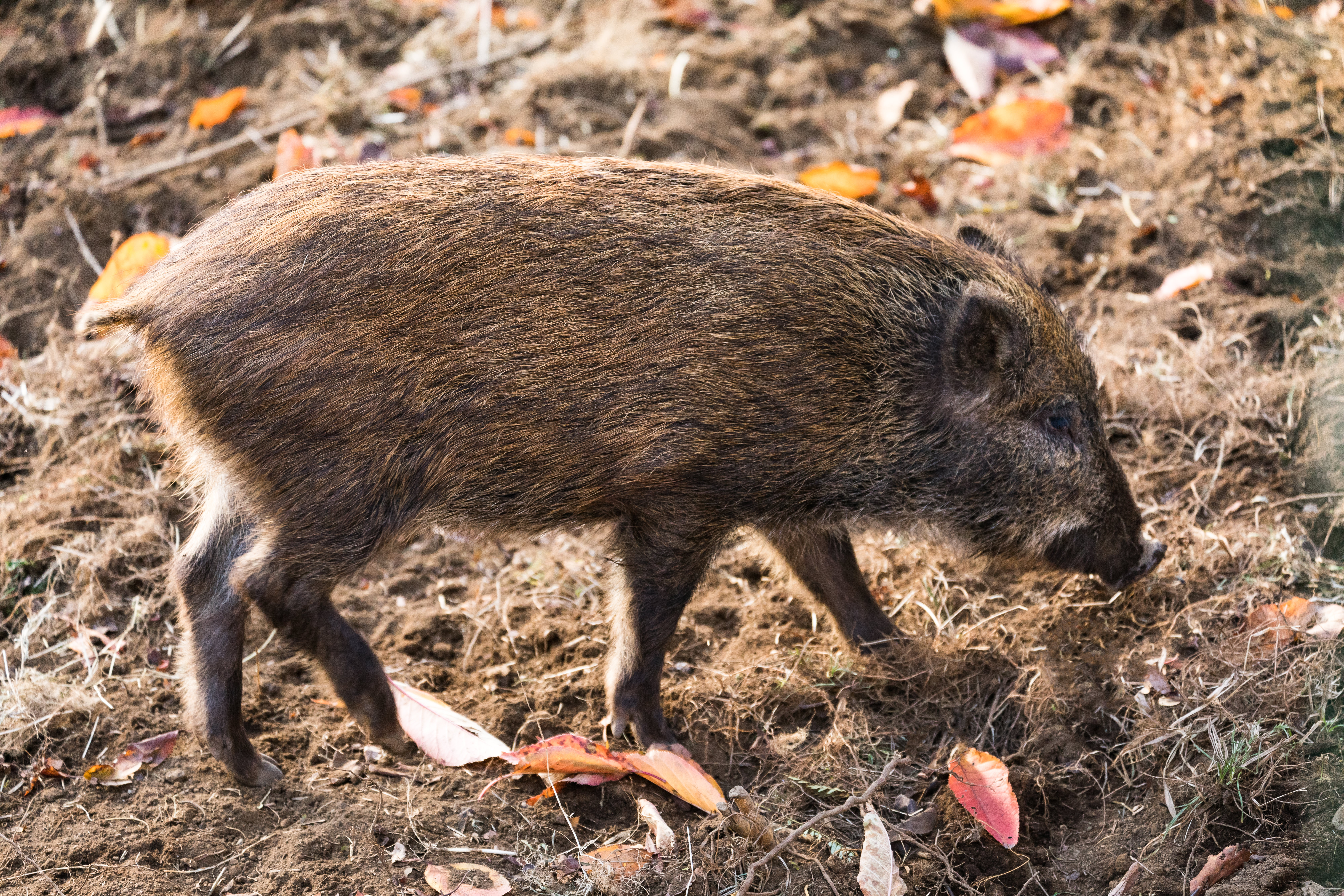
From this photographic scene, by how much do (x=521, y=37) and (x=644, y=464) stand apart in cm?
405

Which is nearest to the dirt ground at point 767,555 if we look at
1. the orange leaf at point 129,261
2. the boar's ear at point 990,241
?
the orange leaf at point 129,261

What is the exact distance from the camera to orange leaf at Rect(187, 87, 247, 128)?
226 inches

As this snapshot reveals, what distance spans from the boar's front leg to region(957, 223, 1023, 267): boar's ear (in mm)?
1313

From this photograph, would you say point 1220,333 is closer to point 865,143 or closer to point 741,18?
point 865,143

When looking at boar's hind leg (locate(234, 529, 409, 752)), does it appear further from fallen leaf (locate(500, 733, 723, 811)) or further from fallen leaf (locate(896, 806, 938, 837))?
fallen leaf (locate(896, 806, 938, 837))

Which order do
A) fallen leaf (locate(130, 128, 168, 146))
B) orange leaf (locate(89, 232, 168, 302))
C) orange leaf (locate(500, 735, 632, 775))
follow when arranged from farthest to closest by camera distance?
fallen leaf (locate(130, 128, 168, 146))
orange leaf (locate(89, 232, 168, 302))
orange leaf (locate(500, 735, 632, 775))

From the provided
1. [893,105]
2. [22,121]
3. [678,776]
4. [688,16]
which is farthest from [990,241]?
[22,121]

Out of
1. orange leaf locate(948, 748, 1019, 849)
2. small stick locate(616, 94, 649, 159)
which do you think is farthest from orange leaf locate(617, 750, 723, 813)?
small stick locate(616, 94, 649, 159)

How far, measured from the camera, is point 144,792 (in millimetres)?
3285

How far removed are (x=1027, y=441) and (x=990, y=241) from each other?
70cm

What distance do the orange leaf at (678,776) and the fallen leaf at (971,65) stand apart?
3940 millimetres

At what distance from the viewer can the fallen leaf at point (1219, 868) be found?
2.80 m

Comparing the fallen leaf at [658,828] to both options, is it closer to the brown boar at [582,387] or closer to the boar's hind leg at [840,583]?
the brown boar at [582,387]

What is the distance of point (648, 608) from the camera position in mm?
3416
